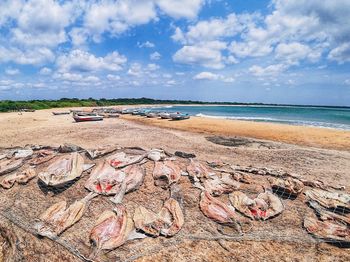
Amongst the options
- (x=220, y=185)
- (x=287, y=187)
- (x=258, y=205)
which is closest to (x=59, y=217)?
(x=220, y=185)

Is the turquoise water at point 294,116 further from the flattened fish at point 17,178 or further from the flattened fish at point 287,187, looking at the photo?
the flattened fish at point 17,178

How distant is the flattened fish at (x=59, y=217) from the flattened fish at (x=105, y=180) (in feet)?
1.16

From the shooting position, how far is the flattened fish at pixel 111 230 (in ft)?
16.2

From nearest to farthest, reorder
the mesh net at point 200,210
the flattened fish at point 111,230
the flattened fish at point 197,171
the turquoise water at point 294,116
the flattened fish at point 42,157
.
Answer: the flattened fish at point 111,230
the mesh net at point 200,210
the flattened fish at point 197,171
the flattened fish at point 42,157
the turquoise water at point 294,116

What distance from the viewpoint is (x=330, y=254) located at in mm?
4922

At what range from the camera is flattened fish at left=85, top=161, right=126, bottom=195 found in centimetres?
644

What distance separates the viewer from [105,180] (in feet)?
22.1

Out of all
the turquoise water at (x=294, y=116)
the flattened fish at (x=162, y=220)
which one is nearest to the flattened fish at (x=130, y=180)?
the flattened fish at (x=162, y=220)

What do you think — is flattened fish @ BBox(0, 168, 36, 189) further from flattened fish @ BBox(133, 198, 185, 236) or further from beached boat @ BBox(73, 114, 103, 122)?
beached boat @ BBox(73, 114, 103, 122)

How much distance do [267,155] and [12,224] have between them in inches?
519

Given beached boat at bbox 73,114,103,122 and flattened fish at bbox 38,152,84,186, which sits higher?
flattened fish at bbox 38,152,84,186

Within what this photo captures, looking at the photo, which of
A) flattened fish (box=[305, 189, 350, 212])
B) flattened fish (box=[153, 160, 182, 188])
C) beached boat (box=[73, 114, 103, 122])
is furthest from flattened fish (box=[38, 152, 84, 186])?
beached boat (box=[73, 114, 103, 122])

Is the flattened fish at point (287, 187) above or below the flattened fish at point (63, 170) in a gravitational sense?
below

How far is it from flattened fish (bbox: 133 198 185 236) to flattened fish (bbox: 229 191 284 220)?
4.99 feet
